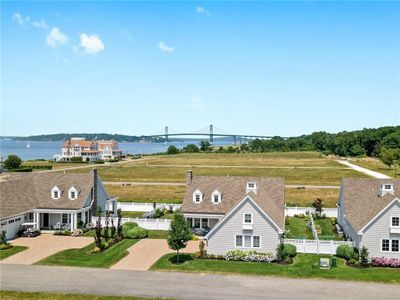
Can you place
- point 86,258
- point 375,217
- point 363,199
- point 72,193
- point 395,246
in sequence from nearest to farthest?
point 395,246
point 375,217
point 86,258
point 363,199
point 72,193

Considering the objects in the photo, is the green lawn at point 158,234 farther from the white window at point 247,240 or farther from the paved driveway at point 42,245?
the white window at point 247,240

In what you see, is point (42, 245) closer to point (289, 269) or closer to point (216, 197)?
Result: point (216, 197)

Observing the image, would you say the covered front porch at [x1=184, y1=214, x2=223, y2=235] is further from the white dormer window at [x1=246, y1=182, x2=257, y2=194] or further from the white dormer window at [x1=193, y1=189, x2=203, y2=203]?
the white dormer window at [x1=246, y1=182, x2=257, y2=194]

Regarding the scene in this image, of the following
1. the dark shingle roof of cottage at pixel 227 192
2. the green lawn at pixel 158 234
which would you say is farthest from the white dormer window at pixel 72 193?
the dark shingle roof of cottage at pixel 227 192

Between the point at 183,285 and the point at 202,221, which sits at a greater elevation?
the point at 202,221

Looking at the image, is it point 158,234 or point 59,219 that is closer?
point 158,234

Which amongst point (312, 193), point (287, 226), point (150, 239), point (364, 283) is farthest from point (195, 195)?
point (312, 193)

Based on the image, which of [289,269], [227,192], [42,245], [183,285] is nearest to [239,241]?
[289,269]

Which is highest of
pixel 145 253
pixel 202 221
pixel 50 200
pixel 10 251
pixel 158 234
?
pixel 50 200
